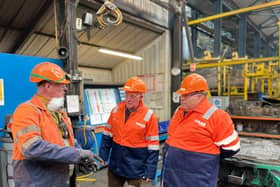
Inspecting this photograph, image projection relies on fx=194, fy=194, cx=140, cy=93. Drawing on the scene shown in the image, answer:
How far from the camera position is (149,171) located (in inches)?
84.7

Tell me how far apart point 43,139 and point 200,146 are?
1305 mm

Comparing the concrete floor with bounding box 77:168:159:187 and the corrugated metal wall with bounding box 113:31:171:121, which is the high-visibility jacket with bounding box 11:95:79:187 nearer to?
the concrete floor with bounding box 77:168:159:187

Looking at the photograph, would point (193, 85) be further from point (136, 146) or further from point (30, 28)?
point (30, 28)

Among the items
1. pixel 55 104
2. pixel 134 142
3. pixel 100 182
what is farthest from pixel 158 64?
pixel 55 104

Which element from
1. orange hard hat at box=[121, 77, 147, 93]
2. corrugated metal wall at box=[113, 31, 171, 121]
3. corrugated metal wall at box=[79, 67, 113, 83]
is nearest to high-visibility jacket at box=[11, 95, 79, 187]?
orange hard hat at box=[121, 77, 147, 93]

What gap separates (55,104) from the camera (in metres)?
1.53

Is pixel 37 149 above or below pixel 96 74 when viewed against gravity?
below

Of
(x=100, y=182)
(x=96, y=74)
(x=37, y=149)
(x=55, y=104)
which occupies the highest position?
(x=96, y=74)

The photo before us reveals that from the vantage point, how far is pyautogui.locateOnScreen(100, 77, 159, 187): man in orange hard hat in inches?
85.8

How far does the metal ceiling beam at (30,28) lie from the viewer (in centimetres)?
406

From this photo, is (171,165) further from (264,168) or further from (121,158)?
(264,168)

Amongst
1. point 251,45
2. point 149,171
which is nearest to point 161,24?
point 149,171

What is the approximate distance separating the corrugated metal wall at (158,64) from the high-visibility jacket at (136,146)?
4.33 metres

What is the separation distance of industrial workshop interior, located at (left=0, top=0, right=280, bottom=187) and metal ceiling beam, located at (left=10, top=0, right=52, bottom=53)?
2cm
